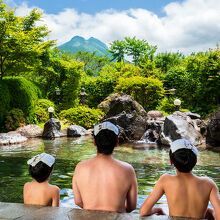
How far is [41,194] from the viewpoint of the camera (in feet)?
9.55

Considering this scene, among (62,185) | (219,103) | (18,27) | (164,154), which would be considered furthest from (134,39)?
(62,185)

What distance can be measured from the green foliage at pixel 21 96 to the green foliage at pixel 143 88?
6.66 m

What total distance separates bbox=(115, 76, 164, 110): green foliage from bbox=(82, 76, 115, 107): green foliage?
8.68ft

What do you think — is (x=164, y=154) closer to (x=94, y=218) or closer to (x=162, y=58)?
(x=94, y=218)

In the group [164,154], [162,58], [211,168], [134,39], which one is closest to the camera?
[211,168]

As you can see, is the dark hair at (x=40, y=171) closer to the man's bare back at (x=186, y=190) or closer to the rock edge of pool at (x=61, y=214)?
the rock edge of pool at (x=61, y=214)

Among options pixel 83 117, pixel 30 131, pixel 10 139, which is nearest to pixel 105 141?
pixel 10 139

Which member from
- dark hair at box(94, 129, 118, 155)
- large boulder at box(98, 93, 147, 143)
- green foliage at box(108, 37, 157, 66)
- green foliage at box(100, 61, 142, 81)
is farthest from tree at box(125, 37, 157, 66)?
dark hair at box(94, 129, 118, 155)

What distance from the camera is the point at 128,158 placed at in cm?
846

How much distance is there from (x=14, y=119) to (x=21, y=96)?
6.03ft

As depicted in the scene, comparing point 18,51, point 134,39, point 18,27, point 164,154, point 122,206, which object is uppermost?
point 134,39

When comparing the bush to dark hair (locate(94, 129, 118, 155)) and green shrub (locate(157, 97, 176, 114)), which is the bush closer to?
green shrub (locate(157, 97, 176, 114))

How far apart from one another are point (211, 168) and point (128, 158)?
2.53 m

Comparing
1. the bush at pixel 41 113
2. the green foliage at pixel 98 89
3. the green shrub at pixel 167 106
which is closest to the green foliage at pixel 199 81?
the green shrub at pixel 167 106
